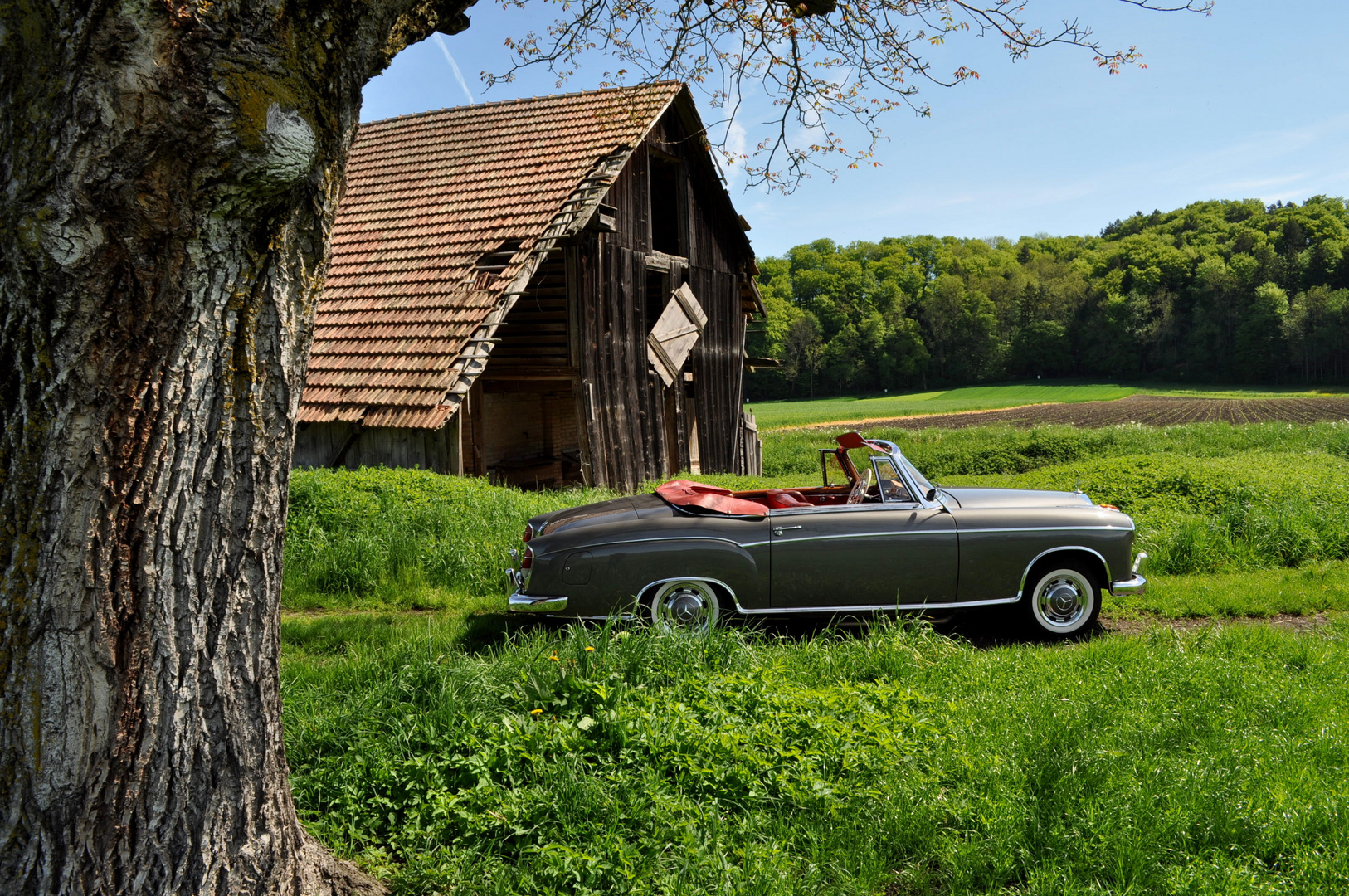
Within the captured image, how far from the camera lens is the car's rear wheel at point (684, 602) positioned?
580 centimetres

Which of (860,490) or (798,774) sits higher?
(860,490)

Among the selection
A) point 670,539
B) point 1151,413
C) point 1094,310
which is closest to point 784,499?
point 670,539

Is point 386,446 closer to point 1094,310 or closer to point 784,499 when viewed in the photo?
point 784,499

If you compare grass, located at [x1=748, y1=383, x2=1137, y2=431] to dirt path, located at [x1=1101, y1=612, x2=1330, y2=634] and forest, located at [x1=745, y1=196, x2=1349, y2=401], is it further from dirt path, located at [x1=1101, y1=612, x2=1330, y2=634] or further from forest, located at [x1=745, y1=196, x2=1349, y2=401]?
dirt path, located at [x1=1101, y1=612, x2=1330, y2=634]

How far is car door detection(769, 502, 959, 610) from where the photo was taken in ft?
19.6

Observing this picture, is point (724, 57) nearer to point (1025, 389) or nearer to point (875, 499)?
point (875, 499)

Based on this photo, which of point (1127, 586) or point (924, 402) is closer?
point (1127, 586)

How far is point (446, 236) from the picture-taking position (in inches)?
531

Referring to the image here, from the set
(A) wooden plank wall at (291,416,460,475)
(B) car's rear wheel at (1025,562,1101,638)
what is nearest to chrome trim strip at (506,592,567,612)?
(B) car's rear wheel at (1025,562,1101,638)

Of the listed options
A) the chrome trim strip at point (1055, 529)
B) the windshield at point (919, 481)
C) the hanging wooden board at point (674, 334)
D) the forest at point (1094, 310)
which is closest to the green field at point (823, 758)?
the chrome trim strip at point (1055, 529)

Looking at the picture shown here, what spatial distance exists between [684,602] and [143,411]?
4027 mm

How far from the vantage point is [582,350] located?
13.6m

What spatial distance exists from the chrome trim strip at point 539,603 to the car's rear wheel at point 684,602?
1.89ft

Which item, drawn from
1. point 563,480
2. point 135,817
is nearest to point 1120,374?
point 563,480
